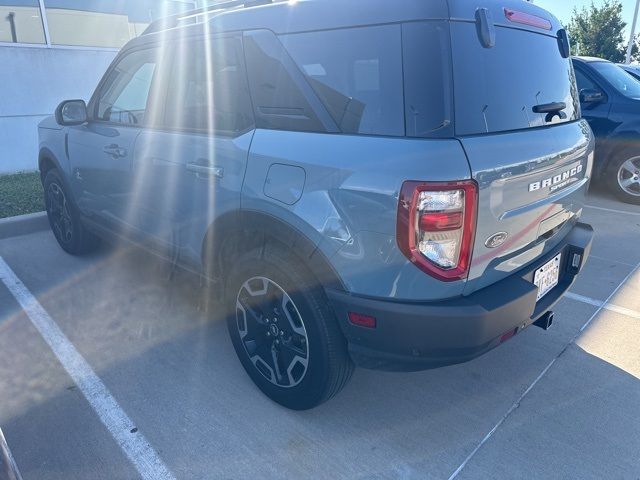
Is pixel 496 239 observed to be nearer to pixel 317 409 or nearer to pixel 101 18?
pixel 317 409

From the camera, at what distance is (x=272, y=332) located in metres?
2.49

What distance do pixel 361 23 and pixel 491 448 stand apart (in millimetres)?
2013

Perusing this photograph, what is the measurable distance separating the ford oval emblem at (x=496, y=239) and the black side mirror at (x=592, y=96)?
17.2 feet

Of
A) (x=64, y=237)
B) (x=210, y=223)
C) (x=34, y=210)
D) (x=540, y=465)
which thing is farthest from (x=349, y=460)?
(x=34, y=210)

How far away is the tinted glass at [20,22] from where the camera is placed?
280 inches

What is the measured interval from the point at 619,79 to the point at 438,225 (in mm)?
6166

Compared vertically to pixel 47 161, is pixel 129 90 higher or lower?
higher

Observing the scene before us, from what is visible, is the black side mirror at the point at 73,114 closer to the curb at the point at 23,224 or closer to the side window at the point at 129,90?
the side window at the point at 129,90

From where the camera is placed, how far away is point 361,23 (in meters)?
1.96

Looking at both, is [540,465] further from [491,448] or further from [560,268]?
[560,268]

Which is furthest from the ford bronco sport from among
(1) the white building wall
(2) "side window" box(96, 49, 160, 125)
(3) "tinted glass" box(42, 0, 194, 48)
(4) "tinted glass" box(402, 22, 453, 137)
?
(3) "tinted glass" box(42, 0, 194, 48)

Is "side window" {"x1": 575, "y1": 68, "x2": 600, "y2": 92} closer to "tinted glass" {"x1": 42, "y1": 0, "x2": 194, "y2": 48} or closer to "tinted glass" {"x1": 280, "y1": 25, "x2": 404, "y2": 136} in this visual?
"tinted glass" {"x1": 280, "y1": 25, "x2": 404, "y2": 136}

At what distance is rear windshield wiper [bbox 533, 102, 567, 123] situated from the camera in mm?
2279

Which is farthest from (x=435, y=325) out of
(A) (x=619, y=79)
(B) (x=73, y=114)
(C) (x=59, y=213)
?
(A) (x=619, y=79)
